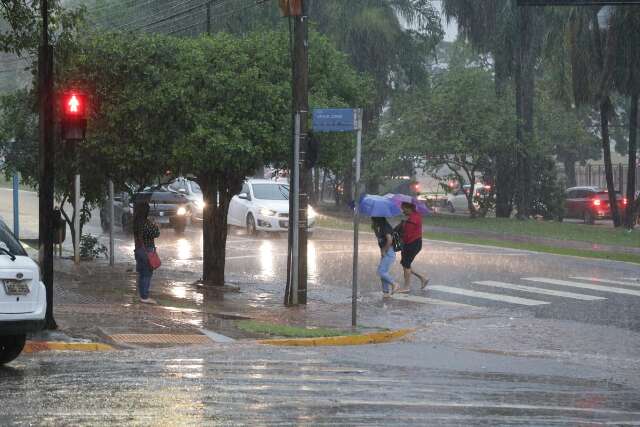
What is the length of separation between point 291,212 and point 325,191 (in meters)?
53.7

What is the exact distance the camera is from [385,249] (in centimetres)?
1980

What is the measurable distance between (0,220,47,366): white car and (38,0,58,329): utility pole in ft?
8.10

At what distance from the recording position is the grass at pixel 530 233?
2973 cm

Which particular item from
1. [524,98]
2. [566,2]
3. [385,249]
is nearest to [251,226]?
[385,249]

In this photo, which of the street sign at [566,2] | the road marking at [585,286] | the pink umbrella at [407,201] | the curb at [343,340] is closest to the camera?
the curb at [343,340]

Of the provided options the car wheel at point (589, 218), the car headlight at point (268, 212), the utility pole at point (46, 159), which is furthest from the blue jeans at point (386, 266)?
the car wheel at point (589, 218)

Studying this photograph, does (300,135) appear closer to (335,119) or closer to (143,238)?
(335,119)

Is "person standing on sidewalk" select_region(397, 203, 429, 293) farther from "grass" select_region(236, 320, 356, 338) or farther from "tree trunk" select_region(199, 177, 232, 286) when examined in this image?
"grass" select_region(236, 320, 356, 338)

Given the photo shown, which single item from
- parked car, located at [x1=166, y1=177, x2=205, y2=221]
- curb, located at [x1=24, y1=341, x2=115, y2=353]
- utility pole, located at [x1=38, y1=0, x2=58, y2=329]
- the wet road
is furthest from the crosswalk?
parked car, located at [x1=166, y1=177, x2=205, y2=221]

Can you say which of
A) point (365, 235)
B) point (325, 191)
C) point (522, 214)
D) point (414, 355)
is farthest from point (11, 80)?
point (414, 355)

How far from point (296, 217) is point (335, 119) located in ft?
8.20

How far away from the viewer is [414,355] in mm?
13273

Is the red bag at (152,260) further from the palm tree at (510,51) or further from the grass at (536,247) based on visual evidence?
the palm tree at (510,51)

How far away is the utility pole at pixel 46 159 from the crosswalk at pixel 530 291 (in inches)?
296
